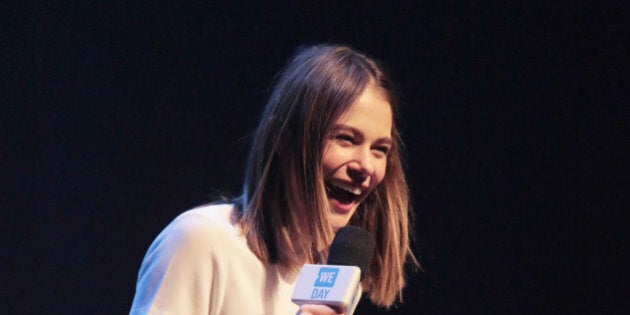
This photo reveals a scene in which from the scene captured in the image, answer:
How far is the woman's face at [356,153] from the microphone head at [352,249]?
0.54 ft

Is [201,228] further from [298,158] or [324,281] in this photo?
[324,281]

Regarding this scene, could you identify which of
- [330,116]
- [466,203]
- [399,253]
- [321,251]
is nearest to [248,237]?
[321,251]

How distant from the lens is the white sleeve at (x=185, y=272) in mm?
1731

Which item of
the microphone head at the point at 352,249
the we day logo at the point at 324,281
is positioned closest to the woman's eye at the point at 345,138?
the microphone head at the point at 352,249

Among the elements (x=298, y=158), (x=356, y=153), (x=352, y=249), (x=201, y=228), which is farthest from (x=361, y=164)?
(x=201, y=228)

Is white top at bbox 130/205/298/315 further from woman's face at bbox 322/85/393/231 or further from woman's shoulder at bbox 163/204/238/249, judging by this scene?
woman's face at bbox 322/85/393/231

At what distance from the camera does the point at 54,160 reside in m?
3.08

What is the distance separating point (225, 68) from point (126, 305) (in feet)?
3.05

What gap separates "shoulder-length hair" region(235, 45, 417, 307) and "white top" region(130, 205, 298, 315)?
0.05 meters

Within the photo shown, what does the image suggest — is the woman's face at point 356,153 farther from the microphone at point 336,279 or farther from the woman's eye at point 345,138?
the microphone at point 336,279

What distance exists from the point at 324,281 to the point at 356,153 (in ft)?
1.43

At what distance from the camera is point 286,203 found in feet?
6.25

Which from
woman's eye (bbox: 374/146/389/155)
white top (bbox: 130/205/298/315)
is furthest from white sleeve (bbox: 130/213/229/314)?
woman's eye (bbox: 374/146/389/155)

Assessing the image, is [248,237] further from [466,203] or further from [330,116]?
[466,203]
